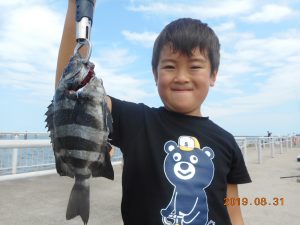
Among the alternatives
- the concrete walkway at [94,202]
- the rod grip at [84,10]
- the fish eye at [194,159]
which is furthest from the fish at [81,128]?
the concrete walkway at [94,202]

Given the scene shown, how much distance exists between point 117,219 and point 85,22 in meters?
3.85

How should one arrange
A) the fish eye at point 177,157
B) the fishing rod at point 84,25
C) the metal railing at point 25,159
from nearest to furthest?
the fishing rod at point 84,25, the fish eye at point 177,157, the metal railing at point 25,159

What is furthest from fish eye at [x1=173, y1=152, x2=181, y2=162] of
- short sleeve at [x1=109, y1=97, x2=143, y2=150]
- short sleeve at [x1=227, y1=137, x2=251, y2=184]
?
short sleeve at [x1=227, y1=137, x2=251, y2=184]

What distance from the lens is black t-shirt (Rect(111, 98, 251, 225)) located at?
2.24m

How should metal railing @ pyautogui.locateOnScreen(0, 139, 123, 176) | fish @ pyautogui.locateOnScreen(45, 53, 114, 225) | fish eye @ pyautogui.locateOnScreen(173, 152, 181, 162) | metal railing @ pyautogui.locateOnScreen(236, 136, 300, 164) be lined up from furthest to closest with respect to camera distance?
Result: metal railing @ pyautogui.locateOnScreen(236, 136, 300, 164)
metal railing @ pyautogui.locateOnScreen(0, 139, 123, 176)
fish eye @ pyautogui.locateOnScreen(173, 152, 181, 162)
fish @ pyautogui.locateOnScreen(45, 53, 114, 225)

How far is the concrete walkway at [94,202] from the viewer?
507cm

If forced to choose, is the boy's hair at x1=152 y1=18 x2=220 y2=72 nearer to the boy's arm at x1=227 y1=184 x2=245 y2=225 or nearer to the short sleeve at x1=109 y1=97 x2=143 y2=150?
the short sleeve at x1=109 y1=97 x2=143 y2=150

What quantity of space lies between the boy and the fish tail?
1.96 ft

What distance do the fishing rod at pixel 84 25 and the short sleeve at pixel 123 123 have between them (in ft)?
2.10

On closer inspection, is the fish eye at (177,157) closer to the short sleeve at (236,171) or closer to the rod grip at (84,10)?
the short sleeve at (236,171)

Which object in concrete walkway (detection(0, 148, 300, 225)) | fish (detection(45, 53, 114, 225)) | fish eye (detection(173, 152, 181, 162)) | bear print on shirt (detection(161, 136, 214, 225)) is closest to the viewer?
fish (detection(45, 53, 114, 225))

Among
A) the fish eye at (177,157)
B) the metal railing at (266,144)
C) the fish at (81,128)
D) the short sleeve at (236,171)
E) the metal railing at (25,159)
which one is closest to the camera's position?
the fish at (81,128)

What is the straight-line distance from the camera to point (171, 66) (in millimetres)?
2461

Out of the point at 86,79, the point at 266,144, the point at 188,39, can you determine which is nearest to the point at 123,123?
the point at 86,79
